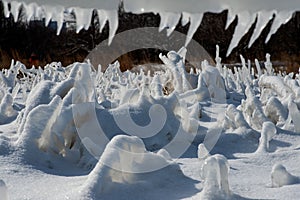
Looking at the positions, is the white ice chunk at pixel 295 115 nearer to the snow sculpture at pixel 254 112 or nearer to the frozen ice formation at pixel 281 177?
the snow sculpture at pixel 254 112

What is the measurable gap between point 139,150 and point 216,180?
323 millimetres

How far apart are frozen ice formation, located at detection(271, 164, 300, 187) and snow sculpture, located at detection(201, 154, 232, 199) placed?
15cm

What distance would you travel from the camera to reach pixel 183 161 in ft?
5.48

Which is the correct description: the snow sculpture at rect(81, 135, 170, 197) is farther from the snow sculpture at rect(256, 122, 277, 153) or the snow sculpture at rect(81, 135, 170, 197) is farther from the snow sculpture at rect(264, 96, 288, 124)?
the snow sculpture at rect(264, 96, 288, 124)

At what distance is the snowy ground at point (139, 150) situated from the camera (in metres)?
1.25

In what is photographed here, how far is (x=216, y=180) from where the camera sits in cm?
115

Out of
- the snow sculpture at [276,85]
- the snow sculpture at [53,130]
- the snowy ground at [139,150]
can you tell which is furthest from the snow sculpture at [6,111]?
the snow sculpture at [276,85]

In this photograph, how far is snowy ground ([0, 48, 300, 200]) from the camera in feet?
4.10

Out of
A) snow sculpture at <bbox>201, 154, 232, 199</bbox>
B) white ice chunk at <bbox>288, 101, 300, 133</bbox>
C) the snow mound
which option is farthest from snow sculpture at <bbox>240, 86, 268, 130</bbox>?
snow sculpture at <bbox>201, 154, 232, 199</bbox>

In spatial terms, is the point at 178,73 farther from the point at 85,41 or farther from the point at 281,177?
the point at 85,41

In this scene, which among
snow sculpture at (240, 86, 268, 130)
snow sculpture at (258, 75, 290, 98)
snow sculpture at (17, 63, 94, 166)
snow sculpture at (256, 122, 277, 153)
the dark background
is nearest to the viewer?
snow sculpture at (17, 63, 94, 166)

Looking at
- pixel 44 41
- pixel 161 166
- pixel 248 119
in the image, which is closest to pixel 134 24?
pixel 44 41

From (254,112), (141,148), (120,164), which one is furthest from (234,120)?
(120,164)

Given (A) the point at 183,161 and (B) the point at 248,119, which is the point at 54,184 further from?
(B) the point at 248,119
